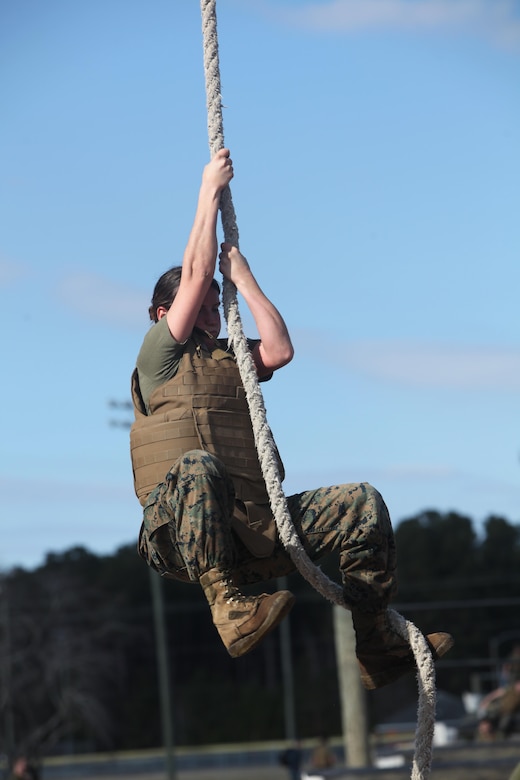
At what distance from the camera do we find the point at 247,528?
17.2 ft

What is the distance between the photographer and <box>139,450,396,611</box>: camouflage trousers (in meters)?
5.01

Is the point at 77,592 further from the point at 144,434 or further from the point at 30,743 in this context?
the point at 144,434

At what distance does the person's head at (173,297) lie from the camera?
5.49 m

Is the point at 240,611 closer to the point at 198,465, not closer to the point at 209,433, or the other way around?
the point at 198,465

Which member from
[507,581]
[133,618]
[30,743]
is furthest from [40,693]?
[507,581]

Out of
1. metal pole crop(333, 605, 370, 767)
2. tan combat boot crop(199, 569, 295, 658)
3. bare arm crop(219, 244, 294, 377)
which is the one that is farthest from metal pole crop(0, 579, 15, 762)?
tan combat boot crop(199, 569, 295, 658)

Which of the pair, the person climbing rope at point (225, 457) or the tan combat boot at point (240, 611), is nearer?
the tan combat boot at point (240, 611)

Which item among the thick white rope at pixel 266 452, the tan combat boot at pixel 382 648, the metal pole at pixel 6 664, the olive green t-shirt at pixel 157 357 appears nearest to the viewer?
the thick white rope at pixel 266 452

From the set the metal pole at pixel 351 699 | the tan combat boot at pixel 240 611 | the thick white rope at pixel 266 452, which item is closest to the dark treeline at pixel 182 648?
the metal pole at pixel 351 699

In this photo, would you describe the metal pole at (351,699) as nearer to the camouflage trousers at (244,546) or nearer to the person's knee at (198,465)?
the camouflage trousers at (244,546)

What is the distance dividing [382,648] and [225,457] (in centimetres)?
105

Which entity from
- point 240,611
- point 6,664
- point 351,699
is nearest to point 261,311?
point 240,611

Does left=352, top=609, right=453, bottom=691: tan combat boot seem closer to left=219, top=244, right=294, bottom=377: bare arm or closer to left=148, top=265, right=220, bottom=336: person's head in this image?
left=219, top=244, right=294, bottom=377: bare arm

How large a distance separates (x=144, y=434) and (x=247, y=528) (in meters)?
0.56
